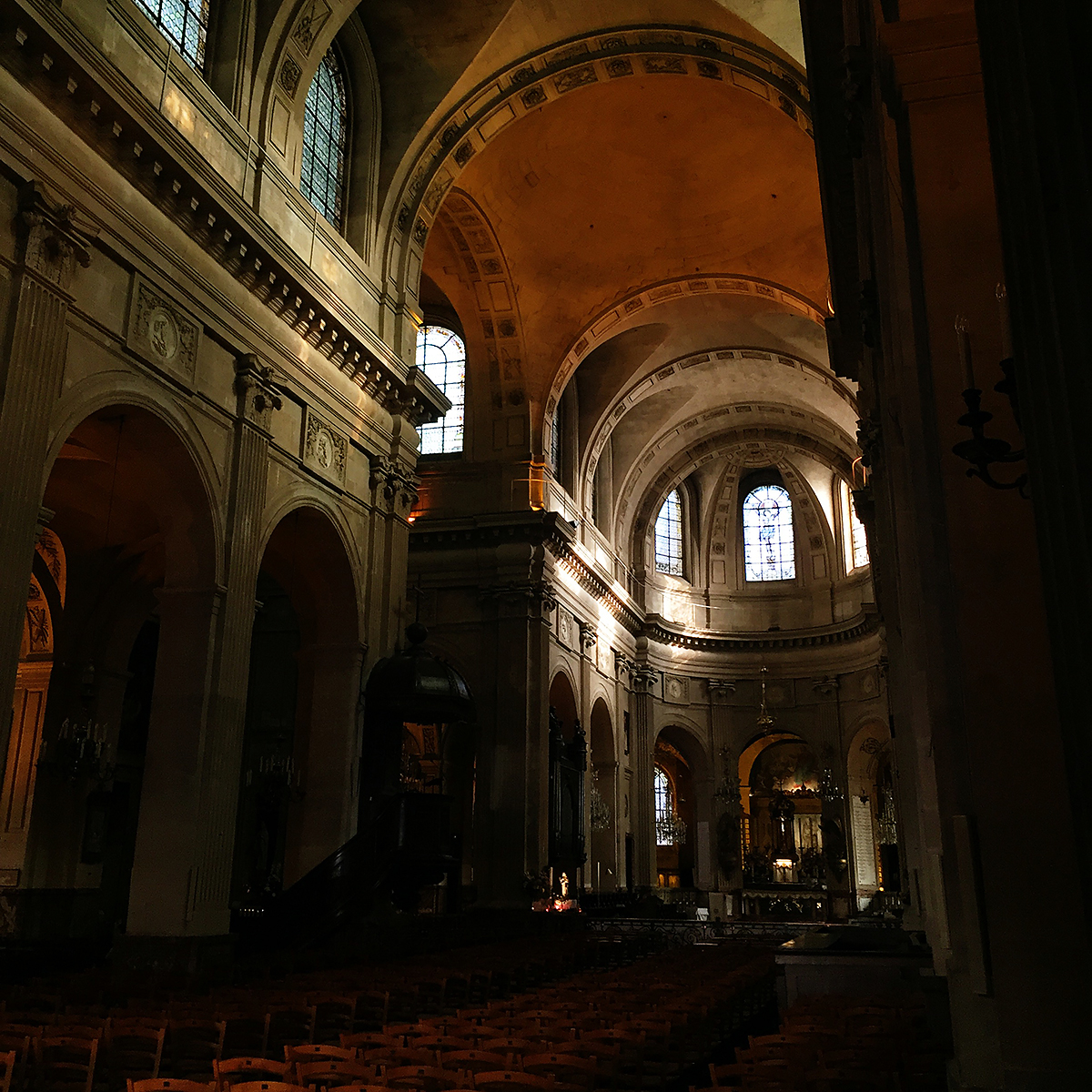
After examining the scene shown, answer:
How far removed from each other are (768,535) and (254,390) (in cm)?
2700

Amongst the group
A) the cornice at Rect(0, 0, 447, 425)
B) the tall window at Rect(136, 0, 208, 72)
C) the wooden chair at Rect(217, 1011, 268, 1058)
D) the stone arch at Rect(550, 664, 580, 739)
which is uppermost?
the tall window at Rect(136, 0, 208, 72)

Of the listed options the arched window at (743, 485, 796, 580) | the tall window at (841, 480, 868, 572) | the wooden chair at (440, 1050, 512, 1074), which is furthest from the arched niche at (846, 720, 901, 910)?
the wooden chair at (440, 1050, 512, 1074)

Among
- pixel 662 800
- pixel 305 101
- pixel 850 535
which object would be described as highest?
pixel 305 101

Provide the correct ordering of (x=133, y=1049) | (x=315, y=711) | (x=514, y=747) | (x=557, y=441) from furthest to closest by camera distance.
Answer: (x=557, y=441), (x=514, y=747), (x=315, y=711), (x=133, y=1049)

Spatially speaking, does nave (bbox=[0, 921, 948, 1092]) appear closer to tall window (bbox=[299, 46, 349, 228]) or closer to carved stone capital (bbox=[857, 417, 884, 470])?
carved stone capital (bbox=[857, 417, 884, 470])

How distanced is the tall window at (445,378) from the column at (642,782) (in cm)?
1120

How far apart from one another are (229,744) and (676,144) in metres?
15.6

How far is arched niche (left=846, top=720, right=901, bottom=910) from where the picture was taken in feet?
110

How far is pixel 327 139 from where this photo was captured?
56.7 feet

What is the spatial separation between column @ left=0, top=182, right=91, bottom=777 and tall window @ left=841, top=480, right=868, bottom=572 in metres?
29.3

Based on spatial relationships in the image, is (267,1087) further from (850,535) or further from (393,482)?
(850,535)

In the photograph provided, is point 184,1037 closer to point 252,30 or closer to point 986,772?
point 986,772

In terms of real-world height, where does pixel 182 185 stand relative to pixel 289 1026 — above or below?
above

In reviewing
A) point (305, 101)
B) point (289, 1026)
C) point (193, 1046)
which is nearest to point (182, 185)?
point (305, 101)
